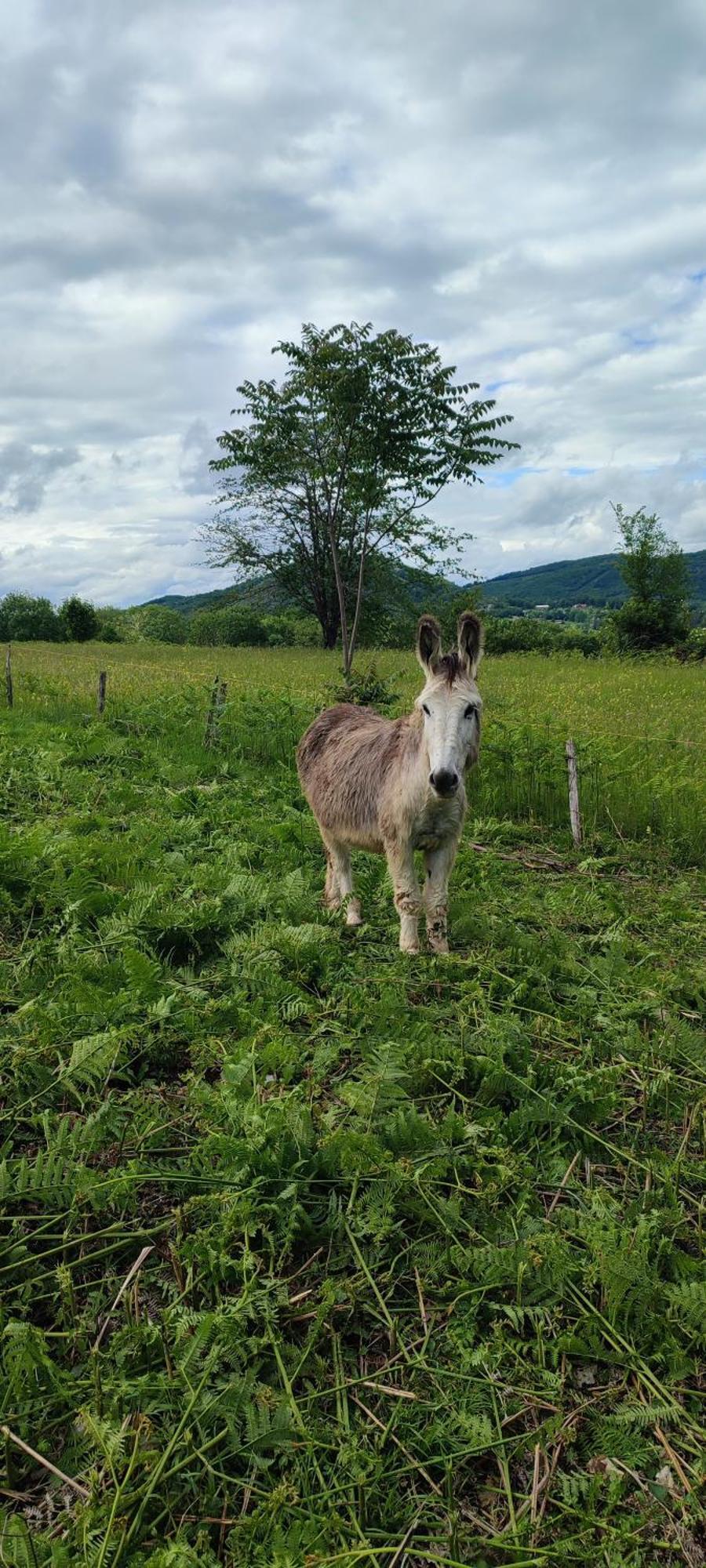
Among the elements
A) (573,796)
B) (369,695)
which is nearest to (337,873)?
(573,796)

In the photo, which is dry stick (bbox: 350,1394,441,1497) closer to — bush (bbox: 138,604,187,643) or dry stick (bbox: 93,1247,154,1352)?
dry stick (bbox: 93,1247,154,1352)

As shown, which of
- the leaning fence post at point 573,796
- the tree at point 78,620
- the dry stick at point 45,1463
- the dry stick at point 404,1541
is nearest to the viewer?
the dry stick at point 404,1541

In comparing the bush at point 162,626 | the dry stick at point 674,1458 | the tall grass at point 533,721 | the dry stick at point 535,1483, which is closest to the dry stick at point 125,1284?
the dry stick at point 535,1483

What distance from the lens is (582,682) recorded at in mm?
20984

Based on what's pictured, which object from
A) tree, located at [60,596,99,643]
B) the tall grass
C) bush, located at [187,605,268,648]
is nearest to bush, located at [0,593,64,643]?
A: tree, located at [60,596,99,643]

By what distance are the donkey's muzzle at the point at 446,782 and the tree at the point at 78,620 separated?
52091mm

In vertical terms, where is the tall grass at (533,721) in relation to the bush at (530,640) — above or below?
below

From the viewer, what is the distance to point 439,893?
18.4 feet

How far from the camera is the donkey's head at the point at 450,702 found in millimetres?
4633

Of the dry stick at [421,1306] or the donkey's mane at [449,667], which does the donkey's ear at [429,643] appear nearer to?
the donkey's mane at [449,667]

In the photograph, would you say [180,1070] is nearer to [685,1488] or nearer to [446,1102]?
[446,1102]

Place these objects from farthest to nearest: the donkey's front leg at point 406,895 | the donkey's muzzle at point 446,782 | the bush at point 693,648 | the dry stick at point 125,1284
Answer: the bush at point 693,648
the donkey's front leg at point 406,895
the donkey's muzzle at point 446,782
the dry stick at point 125,1284

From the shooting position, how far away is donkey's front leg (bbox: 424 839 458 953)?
551 centimetres

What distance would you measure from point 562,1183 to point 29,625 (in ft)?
201
